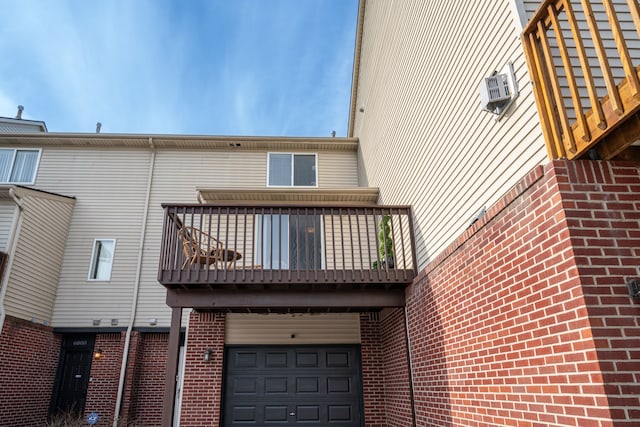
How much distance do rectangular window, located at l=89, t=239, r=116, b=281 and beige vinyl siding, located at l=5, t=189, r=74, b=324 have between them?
2.73ft

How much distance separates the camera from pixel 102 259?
11289 millimetres

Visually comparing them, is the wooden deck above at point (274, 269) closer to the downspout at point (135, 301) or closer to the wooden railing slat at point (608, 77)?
the wooden railing slat at point (608, 77)

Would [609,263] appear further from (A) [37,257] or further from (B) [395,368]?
(A) [37,257]

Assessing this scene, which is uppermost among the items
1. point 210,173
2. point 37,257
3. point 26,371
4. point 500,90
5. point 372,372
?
point 210,173

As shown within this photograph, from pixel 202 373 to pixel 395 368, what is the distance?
12.8 feet

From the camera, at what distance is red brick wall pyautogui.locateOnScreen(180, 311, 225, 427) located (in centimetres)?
809

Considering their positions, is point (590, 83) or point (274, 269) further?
point (274, 269)

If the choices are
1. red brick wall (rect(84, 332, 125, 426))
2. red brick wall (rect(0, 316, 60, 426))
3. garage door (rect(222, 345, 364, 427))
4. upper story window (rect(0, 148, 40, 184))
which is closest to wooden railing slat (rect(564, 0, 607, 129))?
garage door (rect(222, 345, 364, 427))

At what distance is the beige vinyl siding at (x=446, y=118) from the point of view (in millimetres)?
3756

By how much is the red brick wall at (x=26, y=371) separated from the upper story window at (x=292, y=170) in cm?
702

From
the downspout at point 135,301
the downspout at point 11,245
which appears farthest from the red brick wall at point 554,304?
the downspout at point 11,245

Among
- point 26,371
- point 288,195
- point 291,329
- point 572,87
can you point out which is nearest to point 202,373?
point 291,329

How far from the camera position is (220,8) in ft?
52.1

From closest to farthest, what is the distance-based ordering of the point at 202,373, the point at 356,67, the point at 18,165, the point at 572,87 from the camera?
the point at 572,87 → the point at 202,373 → the point at 356,67 → the point at 18,165
